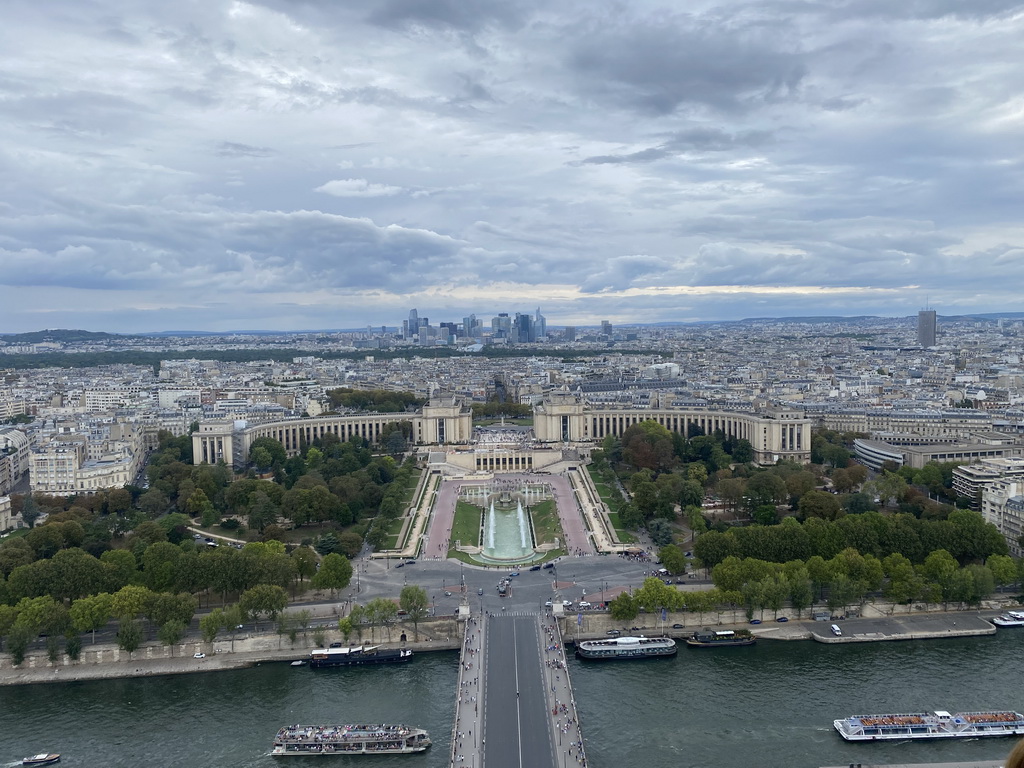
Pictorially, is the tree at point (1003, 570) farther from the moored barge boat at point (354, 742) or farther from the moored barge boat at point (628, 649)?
the moored barge boat at point (354, 742)

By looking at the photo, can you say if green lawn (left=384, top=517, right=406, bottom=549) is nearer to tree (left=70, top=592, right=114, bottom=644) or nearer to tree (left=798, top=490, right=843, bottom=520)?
tree (left=70, top=592, right=114, bottom=644)

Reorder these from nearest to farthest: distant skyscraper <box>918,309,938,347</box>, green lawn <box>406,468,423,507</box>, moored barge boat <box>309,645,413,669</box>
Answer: moored barge boat <box>309,645,413,669</box>, green lawn <box>406,468,423,507</box>, distant skyscraper <box>918,309,938,347</box>

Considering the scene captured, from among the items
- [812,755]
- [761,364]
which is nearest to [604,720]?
[812,755]

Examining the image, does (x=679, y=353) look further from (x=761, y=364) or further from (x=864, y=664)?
(x=864, y=664)

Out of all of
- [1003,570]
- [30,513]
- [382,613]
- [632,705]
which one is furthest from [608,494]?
[30,513]

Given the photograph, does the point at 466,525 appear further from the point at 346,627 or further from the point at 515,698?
the point at 515,698

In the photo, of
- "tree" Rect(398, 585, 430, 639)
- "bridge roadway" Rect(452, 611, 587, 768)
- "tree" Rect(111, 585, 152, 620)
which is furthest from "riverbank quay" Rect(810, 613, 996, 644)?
"tree" Rect(111, 585, 152, 620)
